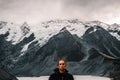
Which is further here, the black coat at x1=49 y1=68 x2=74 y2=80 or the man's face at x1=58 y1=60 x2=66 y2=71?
the black coat at x1=49 y1=68 x2=74 y2=80

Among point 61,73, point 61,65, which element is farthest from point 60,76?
point 61,65

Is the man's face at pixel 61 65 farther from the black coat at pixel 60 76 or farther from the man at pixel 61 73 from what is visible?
the black coat at pixel 60 76

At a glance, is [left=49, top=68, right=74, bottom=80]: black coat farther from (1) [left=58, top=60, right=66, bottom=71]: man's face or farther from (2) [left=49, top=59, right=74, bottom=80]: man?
(1) [left=58, top=60, right=66, bottom=71]: man's face

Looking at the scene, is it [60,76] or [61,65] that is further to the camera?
[60,76]

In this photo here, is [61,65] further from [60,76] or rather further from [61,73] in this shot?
[60,76]

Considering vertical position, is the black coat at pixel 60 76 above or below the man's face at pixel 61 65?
below

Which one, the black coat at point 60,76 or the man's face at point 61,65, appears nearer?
the man's face at point 61,65

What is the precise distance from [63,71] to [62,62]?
35cm

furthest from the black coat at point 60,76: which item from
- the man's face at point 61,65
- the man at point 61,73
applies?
the man's face at point 61,65

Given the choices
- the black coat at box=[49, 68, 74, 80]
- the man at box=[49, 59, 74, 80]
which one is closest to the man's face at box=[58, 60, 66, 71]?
the man at box=[49, 59, 74, 80]

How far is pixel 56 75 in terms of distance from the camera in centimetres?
1597

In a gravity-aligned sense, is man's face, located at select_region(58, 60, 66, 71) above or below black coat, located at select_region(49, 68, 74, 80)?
above

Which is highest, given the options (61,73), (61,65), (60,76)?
(61,65)

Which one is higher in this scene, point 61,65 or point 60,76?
point 61,65
